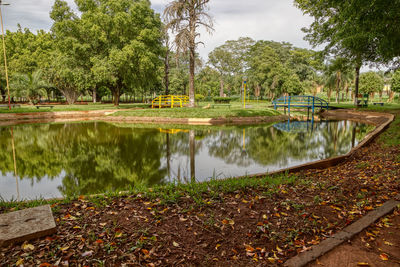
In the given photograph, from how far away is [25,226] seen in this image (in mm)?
2785

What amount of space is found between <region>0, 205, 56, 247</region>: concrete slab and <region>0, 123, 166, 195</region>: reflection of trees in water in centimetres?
194

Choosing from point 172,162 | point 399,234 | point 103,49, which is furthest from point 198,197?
point 103,49

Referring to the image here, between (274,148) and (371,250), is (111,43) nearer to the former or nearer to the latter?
(274,148)

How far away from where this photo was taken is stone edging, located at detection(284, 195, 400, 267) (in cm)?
257

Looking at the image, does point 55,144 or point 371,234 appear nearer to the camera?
point 371,234

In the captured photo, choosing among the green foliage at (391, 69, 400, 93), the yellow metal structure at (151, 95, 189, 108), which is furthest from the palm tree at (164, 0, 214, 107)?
the green foliage at (391, 69, 400, 93)

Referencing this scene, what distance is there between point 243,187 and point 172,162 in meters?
3.68

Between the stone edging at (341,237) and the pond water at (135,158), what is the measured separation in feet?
8.58

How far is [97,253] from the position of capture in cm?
255

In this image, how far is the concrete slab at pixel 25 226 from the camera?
259cm

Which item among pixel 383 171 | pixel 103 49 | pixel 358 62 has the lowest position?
pixel 383 171

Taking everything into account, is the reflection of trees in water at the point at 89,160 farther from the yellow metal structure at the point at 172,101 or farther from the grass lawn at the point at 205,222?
the yellow metal structure at the point at 172,101

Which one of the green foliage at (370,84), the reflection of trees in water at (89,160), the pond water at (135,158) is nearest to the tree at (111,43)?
the pond water at (135,158)

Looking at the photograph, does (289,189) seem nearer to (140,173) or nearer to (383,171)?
(383,171)
